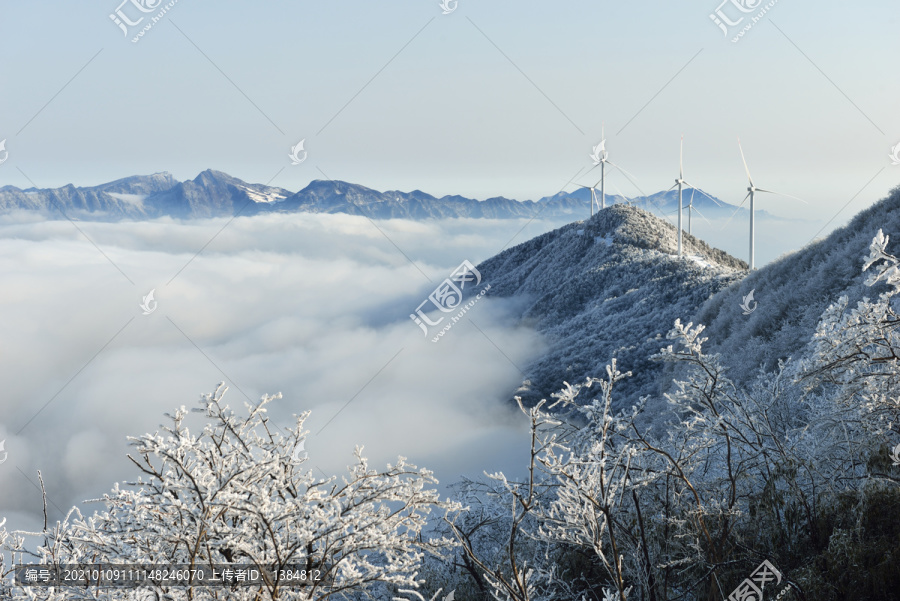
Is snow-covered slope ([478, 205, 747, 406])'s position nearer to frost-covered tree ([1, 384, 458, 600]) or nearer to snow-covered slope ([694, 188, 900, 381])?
snow-covered slope ([694, 188, 900, 381])

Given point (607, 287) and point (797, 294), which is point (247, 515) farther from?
point (607, 287)

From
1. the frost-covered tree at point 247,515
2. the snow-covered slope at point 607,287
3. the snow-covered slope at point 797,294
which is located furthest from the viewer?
the snow-covered slope at point 607,287

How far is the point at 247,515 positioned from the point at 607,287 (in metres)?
53.1

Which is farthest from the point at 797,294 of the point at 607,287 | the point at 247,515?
the point at 607,287

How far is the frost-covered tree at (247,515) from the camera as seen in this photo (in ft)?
12.8

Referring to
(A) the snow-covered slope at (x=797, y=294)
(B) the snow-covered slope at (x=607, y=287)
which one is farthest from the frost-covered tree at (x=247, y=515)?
(B) the snow-covered slope at (x=607, y=287)

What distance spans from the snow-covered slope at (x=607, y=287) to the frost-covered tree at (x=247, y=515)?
18.6 metres

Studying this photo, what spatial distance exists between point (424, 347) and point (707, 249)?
57.3 meters

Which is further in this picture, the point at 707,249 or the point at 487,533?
the point at 707,249

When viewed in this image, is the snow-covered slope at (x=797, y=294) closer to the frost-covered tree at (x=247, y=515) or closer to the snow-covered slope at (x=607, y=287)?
the snow-covered slope at (x=607, y=287)

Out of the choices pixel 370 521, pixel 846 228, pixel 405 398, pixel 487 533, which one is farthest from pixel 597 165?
pixel 370 521

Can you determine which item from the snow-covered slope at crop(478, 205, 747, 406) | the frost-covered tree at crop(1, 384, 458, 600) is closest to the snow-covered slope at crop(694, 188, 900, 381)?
the snow-covered slope at crop(478, 205, 747, 406)

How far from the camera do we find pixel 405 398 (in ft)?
280

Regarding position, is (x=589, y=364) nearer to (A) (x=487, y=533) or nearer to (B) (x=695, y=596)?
(A) (x=487, y=533)
